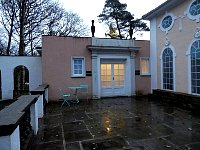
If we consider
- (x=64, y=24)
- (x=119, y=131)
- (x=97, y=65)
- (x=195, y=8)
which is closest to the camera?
(x=119, y=131)

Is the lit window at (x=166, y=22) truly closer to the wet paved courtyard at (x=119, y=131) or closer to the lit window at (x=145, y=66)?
the lit window at (x=145, y=66)

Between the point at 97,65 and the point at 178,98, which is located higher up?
the point at 97,65

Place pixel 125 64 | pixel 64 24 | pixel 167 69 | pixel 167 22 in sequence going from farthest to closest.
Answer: pixel 64 24
pixel 125 64
pixel 167 69
pixel 167 22

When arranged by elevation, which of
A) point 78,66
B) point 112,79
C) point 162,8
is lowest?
point 112,79

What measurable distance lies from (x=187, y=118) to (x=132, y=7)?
65.9ft

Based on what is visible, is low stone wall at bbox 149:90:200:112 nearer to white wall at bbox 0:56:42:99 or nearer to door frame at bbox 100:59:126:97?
door frame at bbox 100:59:126:97

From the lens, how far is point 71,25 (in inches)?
1001

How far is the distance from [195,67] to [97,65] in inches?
200

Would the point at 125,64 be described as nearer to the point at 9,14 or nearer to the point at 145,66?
the point at 145,66

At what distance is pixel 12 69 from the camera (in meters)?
11.8

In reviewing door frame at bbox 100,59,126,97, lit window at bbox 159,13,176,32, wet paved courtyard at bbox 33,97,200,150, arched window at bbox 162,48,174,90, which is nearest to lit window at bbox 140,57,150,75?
door frame at bbox 100,59,126,97

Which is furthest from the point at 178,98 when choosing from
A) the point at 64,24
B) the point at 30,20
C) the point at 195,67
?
the point at 64,24

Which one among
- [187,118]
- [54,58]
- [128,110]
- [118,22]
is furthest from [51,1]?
[187,118]

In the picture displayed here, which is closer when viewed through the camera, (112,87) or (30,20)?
(112,87)
